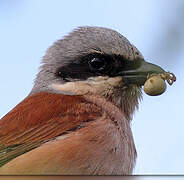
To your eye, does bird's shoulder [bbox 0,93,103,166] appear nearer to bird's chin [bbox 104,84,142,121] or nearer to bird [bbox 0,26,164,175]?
bird [bbox 0,26,164,175]

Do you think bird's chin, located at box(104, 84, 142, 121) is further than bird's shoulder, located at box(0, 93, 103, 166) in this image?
Yes

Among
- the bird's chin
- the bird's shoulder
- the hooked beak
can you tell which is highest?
the hooked beak

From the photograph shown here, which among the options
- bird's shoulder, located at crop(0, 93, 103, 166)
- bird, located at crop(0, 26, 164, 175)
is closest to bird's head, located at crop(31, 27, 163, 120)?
bird, located at crop(0, 26, 164, 175)

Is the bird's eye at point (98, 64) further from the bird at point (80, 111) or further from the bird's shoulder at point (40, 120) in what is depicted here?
the bird's shoulder at point (40, 120)

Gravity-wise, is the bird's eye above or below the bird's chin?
above

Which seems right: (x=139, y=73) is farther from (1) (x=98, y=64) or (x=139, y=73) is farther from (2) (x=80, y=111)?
(2) (x=80, y=111)

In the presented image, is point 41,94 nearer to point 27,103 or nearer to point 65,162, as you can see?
point 27,103

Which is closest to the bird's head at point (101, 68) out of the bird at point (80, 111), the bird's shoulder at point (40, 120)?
the bird at point (80, 111)

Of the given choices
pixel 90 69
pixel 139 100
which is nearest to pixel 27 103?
pixel 90 69
